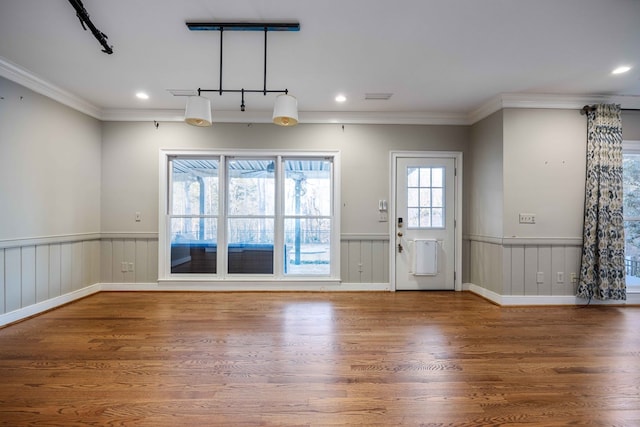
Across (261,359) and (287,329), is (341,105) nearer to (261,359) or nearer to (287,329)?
(287,329)

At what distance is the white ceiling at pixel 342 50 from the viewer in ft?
7.25

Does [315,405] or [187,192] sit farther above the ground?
[187,192]

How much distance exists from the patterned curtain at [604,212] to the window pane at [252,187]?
4039mm

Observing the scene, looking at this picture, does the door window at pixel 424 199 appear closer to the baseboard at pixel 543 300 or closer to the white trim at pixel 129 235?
the baseboard at pixel 543 300

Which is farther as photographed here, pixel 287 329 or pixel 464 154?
pixel 464 154

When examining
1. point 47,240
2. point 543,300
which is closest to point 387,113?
point 543,300

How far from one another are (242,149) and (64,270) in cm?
268

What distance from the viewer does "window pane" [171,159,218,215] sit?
14.6 feet

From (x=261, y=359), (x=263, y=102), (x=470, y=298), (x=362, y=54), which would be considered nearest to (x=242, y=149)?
(x=263, y=102)

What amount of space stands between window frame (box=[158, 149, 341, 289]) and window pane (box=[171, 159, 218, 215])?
0.08m

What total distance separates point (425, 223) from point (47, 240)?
4772 mm

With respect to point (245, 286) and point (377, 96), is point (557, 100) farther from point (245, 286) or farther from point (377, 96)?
point (245, 286)

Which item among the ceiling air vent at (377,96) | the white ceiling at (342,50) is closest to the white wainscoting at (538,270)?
the white ceiling at (342,50)

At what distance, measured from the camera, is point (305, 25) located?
2.39 m
